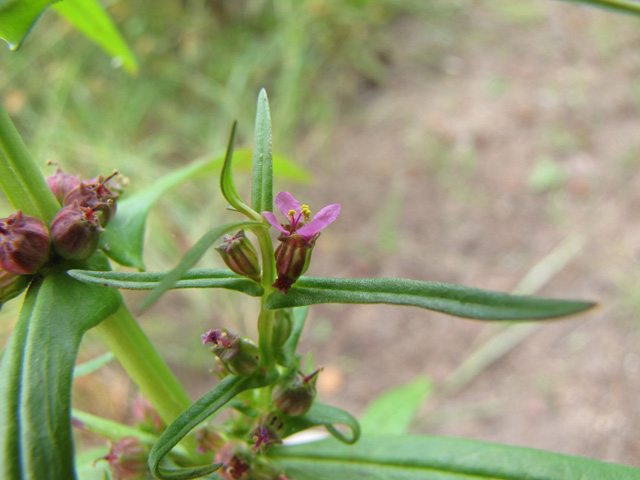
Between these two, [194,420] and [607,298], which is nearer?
[194,420]

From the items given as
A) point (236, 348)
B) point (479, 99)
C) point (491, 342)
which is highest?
point (479, 99)

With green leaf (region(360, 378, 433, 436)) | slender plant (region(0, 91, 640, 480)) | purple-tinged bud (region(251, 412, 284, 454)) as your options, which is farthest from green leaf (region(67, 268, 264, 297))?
green leaf (region(360, 378, 433, 436))

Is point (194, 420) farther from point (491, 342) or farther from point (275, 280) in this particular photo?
point (491, 342)

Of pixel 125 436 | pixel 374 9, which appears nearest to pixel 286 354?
pixel 125 436

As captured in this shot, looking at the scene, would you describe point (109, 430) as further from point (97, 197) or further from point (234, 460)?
point (97, 197)

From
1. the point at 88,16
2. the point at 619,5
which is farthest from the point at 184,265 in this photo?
the point at 88,16

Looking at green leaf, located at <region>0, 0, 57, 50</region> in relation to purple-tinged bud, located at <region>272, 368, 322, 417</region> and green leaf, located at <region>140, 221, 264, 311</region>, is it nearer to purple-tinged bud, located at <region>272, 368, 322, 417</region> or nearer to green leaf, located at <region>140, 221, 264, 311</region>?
green leaf, located at <region>140, 221, 264, 311</region>
